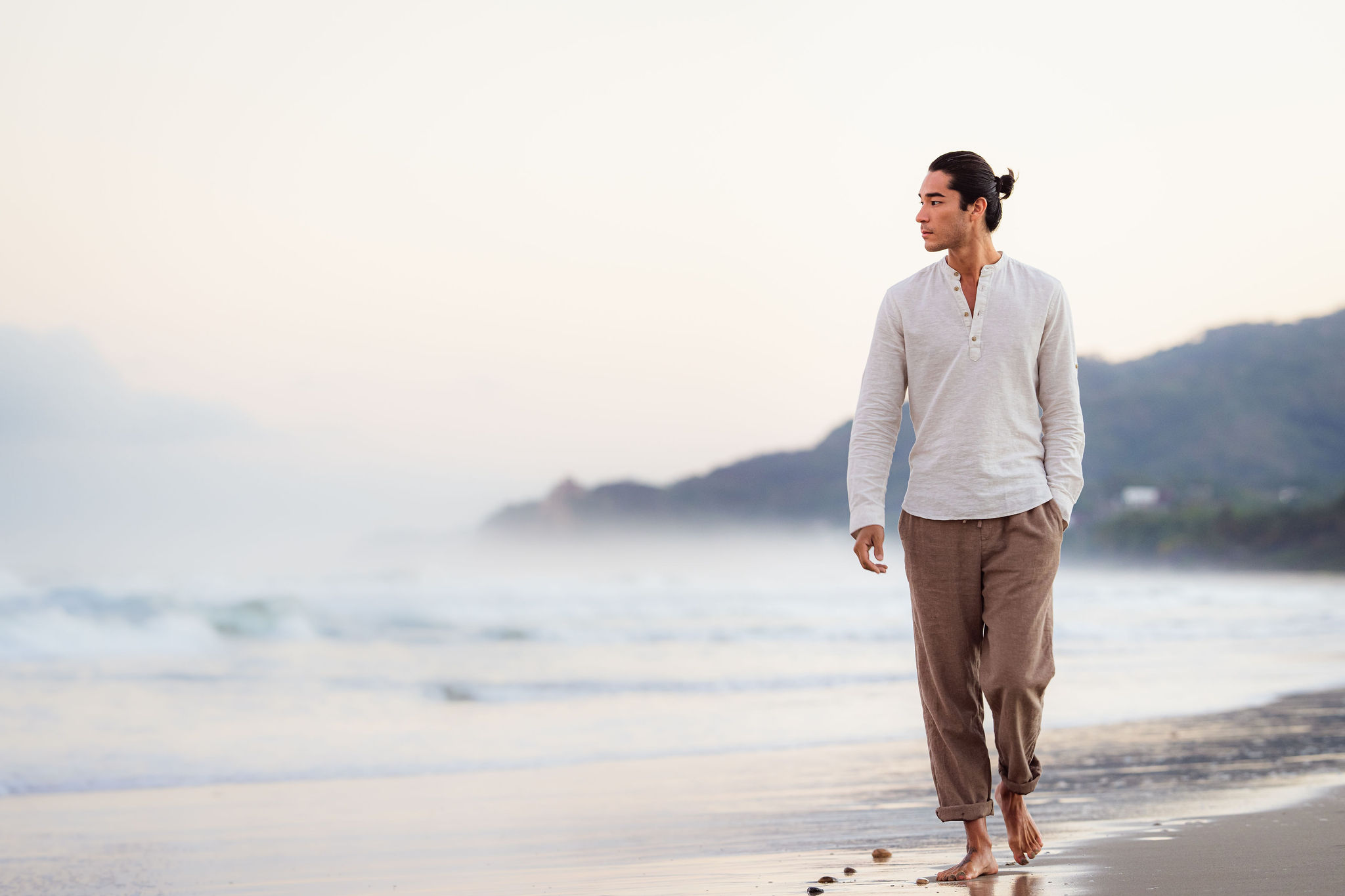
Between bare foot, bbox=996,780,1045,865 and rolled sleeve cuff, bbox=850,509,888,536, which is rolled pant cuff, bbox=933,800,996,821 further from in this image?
rolled sleeve cuff, bbox=850,509,888,536

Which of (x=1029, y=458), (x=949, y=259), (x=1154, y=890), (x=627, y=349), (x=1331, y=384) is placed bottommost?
(x=1154, y=890)

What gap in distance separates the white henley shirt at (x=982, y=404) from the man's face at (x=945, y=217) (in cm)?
8

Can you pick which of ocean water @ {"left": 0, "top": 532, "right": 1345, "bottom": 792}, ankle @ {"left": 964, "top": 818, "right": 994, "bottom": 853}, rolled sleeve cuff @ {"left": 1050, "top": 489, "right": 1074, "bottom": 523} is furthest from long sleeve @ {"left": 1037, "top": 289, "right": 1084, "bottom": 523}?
ocean water @ {"left": 0, "top": 532, "right": 1345, "bottom": 792}

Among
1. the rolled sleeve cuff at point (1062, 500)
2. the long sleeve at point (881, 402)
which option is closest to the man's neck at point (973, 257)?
the long sleeve at point (881, 402)

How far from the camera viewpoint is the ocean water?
603cm

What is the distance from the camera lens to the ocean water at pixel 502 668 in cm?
603

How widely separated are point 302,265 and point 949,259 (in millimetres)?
18856

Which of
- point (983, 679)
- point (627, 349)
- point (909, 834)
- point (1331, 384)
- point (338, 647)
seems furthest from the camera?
point (1331, 384)

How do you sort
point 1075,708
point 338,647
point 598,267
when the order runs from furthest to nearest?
point 598,267 < point 338,647 < point 1075,708

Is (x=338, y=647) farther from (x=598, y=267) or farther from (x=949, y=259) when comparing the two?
(x=949, y=259)

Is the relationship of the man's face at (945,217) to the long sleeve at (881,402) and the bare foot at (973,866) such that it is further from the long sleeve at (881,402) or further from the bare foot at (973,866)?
the bare foot at (973,866)

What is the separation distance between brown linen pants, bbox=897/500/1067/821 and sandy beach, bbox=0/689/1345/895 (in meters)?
0.27

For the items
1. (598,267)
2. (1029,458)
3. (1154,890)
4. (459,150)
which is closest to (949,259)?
(1029,458)

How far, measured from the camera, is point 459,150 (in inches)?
648
